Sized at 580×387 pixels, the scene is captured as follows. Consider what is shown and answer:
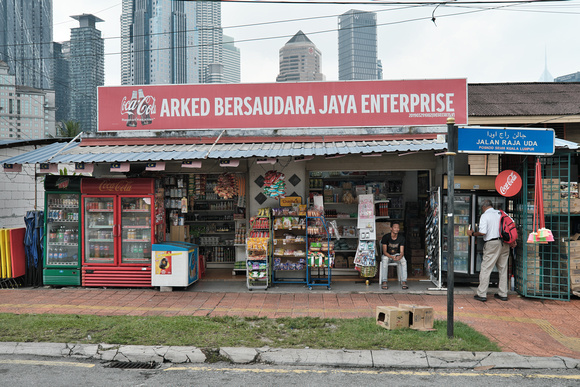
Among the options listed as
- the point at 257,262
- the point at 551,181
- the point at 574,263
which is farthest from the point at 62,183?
the point at 574,263

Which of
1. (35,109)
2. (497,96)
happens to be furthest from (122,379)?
(35,109)

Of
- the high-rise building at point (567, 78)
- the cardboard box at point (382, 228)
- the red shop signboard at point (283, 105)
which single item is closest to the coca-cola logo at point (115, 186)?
the red shop signboard at point (283, 105)

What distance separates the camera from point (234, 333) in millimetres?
6734

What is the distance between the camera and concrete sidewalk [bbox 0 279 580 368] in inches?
266

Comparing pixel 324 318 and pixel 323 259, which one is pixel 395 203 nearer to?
pixel 323 259

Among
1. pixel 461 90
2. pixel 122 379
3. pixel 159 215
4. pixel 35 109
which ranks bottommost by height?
pixel 122 379

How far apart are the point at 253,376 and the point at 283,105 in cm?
665

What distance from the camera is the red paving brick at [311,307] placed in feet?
23.5

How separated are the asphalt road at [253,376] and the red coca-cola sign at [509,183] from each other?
4.10 m

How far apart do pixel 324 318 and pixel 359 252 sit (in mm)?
3132

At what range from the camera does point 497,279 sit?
9.98 metres

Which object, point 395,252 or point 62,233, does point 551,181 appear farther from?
point 62,233

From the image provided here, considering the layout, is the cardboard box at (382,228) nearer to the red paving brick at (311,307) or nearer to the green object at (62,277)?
the red paving brick at (311,307)

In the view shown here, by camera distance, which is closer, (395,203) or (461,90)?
(461,90)
